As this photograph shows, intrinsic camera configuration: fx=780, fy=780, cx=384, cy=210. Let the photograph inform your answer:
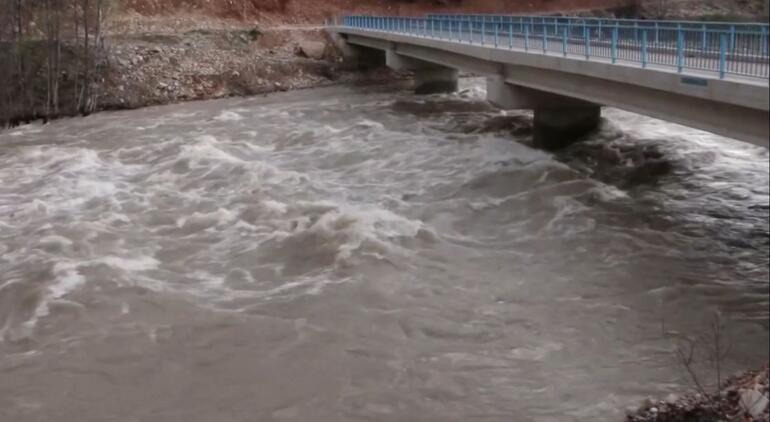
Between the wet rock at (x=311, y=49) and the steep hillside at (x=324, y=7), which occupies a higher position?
the steep hillside at (x=324, y=7)

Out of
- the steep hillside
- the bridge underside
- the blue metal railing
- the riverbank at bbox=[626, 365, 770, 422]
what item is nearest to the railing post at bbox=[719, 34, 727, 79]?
the blue metal railing

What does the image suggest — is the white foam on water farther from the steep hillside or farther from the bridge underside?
the steep hillside

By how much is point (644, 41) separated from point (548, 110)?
23.5 ft

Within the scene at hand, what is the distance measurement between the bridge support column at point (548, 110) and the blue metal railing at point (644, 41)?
1193mm

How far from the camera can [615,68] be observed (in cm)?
1467

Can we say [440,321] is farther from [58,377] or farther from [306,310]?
[58,377]

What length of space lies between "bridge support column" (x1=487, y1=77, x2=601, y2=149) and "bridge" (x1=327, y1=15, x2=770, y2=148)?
0.03 m

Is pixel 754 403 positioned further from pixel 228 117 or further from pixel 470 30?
pixel 228 117

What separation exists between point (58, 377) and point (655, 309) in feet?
25.4

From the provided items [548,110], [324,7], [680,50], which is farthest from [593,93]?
[324,7]

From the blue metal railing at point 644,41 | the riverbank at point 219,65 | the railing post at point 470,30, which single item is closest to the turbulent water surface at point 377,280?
the blue metal railing at point 644,41

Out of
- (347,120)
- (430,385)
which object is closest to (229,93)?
(347,120)

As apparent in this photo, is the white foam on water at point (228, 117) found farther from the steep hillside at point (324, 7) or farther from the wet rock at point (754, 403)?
the wet rock at point (754, 403)

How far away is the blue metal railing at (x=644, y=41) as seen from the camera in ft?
37.3
